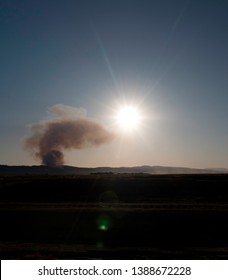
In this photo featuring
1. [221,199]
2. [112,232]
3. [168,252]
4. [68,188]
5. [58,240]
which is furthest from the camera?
[68,188]

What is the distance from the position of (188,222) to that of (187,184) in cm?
3175

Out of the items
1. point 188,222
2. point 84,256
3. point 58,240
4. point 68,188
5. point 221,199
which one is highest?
point 68,188

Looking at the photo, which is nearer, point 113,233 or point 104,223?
point 113,233

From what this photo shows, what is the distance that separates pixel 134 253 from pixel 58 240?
6.41 m

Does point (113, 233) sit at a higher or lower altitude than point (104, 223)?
lower

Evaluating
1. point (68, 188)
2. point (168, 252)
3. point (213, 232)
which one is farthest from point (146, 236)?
point (68, 188)

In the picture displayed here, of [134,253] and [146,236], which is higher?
[146,236]

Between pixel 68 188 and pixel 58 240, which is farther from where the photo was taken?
pixel 68 188

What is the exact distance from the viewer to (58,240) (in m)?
23.0

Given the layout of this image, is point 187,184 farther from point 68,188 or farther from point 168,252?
point 168,252

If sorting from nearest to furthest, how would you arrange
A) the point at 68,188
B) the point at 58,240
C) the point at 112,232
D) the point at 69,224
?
the point at 58,240
the point at 112,232
the point at 69,224
the point at 68,188

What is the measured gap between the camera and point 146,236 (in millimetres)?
24203

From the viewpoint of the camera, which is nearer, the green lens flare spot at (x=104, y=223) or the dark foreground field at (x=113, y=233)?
the dark foreground field at (x=113, y=233)

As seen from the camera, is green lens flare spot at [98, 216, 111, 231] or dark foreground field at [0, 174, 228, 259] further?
green lens flare spot at [98, 216, 111, 231]
